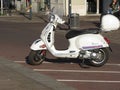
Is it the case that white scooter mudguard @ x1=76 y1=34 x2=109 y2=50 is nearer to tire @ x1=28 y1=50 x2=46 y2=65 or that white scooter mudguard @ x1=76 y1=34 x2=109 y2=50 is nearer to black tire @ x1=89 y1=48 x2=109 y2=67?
black tire @ x1=89 y1=48 x2=109 y2=67

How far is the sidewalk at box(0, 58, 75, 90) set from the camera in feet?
30.7

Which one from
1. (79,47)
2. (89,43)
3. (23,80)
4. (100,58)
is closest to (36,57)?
(79,47)

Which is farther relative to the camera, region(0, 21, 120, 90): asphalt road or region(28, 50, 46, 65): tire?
region(28, 50, 46, 65): tire

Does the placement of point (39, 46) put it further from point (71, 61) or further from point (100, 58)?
point (100, 58)

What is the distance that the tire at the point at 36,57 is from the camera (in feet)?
40.6

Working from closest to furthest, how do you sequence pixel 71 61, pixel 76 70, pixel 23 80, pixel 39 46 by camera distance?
pixel 23 80 < pixel 76 70 < pixel 39 46 < pixel 71 61

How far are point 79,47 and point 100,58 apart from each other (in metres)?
0.60

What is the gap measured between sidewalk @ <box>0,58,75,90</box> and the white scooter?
0.65 m

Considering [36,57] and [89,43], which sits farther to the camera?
[36,57]

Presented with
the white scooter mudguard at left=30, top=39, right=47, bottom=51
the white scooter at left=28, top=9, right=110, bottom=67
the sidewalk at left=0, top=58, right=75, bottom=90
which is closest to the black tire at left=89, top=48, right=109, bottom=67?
the white scooter at left=28, top=9, right=110, bottom=67

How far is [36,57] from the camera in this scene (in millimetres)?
12422

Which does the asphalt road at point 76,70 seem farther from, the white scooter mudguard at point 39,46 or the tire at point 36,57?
the white scooter mudguard at point 39,46

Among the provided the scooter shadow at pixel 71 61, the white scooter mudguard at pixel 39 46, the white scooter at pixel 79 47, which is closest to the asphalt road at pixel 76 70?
the scooter shadow at pixel 71 61

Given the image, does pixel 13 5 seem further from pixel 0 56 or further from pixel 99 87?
pixel 99 87
